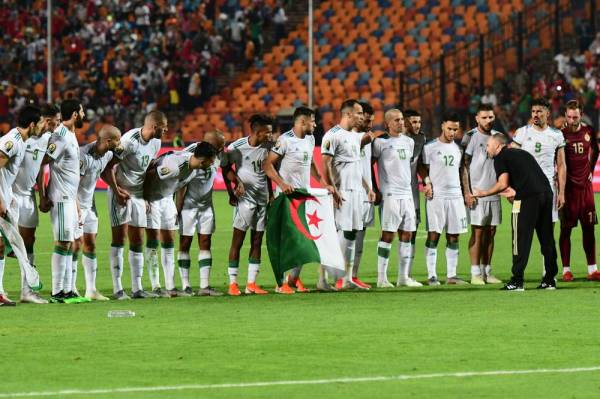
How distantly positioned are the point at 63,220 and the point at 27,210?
0.65 meters

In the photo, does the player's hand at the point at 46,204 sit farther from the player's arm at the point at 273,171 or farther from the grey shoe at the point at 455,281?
the grey shoe at the point at 455,281

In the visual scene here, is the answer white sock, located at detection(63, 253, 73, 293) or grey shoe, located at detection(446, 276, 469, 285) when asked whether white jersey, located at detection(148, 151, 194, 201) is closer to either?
white sock, located at detection(63, 253, 73, 293)

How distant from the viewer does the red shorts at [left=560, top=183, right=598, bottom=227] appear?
61.0 feet

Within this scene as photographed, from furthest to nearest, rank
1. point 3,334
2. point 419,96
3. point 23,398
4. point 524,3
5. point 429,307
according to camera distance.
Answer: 1. point 524,3
2. point 419,96
3. point 429,307
4. point 3,334
5. point 23,398

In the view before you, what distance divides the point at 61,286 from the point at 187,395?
615 centimetres

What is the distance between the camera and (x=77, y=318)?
14.0 meters

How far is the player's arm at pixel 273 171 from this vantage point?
16.5 m

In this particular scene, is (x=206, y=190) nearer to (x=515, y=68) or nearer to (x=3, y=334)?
(x=3, y=334)

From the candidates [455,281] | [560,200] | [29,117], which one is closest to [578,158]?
[560,200]

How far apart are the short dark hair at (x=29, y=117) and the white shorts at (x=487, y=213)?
5.75 metres

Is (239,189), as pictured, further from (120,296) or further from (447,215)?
(447,215)

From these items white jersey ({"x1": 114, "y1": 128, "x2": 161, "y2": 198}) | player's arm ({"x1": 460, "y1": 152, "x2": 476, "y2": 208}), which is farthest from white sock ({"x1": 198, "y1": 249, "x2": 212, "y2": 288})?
player's arm ({"x1": 460, "y1": 152, "x2": 476, "y2": 208})

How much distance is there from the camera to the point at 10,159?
15.1 meters

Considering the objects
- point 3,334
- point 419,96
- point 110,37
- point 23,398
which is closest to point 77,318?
point 3,334
